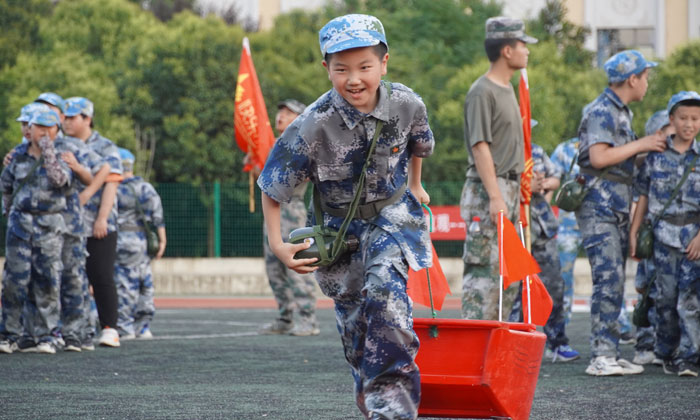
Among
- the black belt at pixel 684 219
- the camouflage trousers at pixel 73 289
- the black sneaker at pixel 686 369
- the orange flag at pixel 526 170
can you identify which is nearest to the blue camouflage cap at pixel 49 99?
the camouflage trousers at pixel 73 289

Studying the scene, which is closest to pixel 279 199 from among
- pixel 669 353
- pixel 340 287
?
pixel 340 287

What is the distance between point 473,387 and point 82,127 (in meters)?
6.81

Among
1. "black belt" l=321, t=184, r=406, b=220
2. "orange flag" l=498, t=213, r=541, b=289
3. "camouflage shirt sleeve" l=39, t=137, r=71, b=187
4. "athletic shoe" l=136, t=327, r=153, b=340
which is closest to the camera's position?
"black belt" l=321, t=184, r=406, b=220

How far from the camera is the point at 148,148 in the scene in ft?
107

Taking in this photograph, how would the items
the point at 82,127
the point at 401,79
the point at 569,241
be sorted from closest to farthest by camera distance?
the point at 82,127
the point at 569,241
the point at 401,79

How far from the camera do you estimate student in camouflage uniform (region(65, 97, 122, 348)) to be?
35.9 ft

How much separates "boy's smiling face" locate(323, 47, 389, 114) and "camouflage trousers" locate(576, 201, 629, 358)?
3.88 m

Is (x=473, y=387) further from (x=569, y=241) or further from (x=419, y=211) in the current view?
(x=569, y=241)

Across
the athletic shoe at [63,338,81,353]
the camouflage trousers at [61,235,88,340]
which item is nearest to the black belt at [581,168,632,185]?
the camouflage trousers at [61,235,88,340]

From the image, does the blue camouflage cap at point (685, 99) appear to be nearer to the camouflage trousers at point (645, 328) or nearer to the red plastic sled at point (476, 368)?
the camouflage trousers at point (645, 328)

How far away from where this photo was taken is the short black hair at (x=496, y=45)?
323 inches

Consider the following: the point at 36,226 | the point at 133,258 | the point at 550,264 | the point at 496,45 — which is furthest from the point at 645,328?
the point at 133,258

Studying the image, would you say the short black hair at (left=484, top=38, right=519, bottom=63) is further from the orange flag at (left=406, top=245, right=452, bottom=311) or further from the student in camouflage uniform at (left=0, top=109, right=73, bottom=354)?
the student in camouflage uniform at (left=0, top=109, right=73, bottom=354)

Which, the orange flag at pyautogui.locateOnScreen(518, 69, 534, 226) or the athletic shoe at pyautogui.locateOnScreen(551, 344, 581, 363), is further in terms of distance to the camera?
the athletic shoe at pyautogui.locateOnScreen(551, 344, 581, 363)
